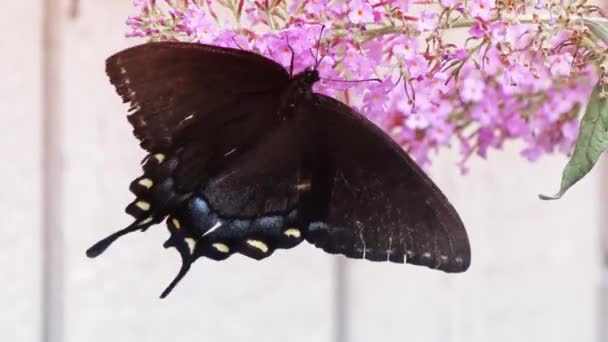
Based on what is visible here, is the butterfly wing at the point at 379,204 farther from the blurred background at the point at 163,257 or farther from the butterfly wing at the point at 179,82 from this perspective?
the blurred background at the point at 163,257

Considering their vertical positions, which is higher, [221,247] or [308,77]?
[308,77]

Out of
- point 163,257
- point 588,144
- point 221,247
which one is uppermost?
point 588,144

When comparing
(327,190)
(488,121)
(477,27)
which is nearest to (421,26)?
(477,27)

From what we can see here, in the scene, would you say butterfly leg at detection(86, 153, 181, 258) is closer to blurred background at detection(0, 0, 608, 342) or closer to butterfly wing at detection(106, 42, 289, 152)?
butterfly wing at detection(106, 42, 289, 152)

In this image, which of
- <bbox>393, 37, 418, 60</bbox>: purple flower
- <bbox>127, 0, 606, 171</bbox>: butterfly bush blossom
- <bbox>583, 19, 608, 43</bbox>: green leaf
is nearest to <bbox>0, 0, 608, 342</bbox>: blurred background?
<bbox>127, 0, 606, 171</bbox>: butterfly bush blossom

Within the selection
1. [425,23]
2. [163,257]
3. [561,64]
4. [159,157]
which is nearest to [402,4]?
[425,23]

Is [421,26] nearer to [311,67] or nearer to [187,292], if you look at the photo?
[311,67]

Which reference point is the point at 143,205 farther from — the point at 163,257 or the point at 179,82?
the point at 163,257
